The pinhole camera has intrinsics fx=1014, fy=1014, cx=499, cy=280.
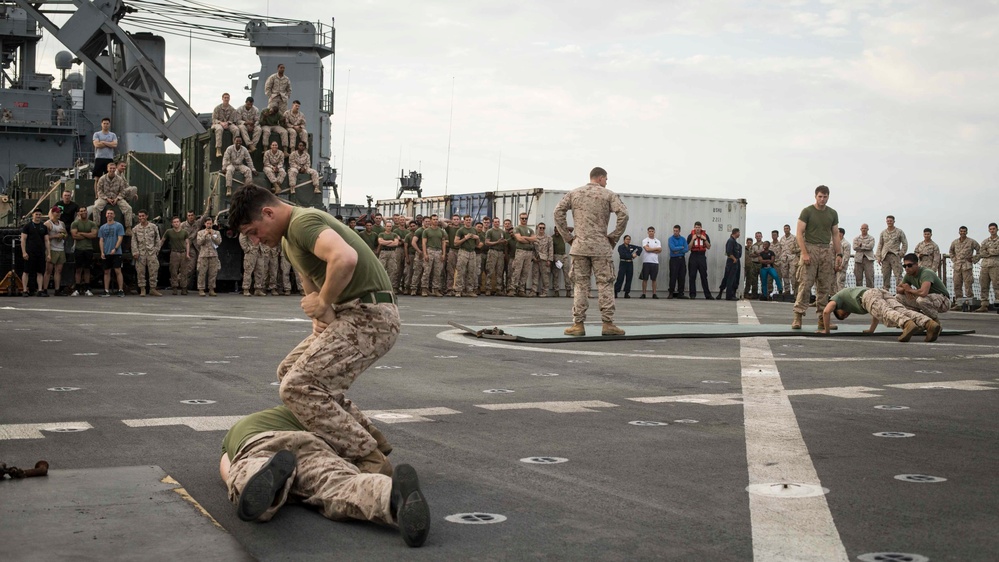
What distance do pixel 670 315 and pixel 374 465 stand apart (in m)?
14.8

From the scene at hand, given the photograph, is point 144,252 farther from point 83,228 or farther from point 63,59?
point 63,59

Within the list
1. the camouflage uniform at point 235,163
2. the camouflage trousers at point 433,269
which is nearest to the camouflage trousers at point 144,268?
the camouflage uniform at point 235,163

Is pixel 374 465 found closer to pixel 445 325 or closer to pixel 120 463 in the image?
pixel 120 463

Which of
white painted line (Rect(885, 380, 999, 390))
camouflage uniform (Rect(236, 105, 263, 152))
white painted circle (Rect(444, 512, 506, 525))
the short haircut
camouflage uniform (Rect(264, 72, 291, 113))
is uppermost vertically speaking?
camouflage uniform (Rect(264, 72, 291, 113))

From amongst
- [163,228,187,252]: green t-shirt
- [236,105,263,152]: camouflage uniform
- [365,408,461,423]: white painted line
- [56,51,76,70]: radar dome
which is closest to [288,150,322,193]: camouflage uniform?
[236,105,263,152]: camouflage uniform

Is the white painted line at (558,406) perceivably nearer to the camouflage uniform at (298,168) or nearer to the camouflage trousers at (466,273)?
the camouflage uniform at (298,168)

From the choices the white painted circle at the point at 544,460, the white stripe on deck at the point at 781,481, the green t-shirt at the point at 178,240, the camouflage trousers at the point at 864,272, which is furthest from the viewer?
the camouflage trousers at the point at 864,272

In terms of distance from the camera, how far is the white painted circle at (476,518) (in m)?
4.12

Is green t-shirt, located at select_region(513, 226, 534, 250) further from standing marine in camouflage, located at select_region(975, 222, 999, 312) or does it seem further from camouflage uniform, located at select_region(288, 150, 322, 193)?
standing marine in camouflage, located at select_region(975, 222, 999, 312)

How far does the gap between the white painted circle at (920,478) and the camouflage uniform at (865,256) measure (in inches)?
920

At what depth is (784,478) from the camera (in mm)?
4910

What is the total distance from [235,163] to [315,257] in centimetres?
2051

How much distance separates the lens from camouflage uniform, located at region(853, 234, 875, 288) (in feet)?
88.5

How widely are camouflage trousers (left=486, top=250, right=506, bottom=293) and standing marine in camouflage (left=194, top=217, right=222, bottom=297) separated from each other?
24.5 feet
